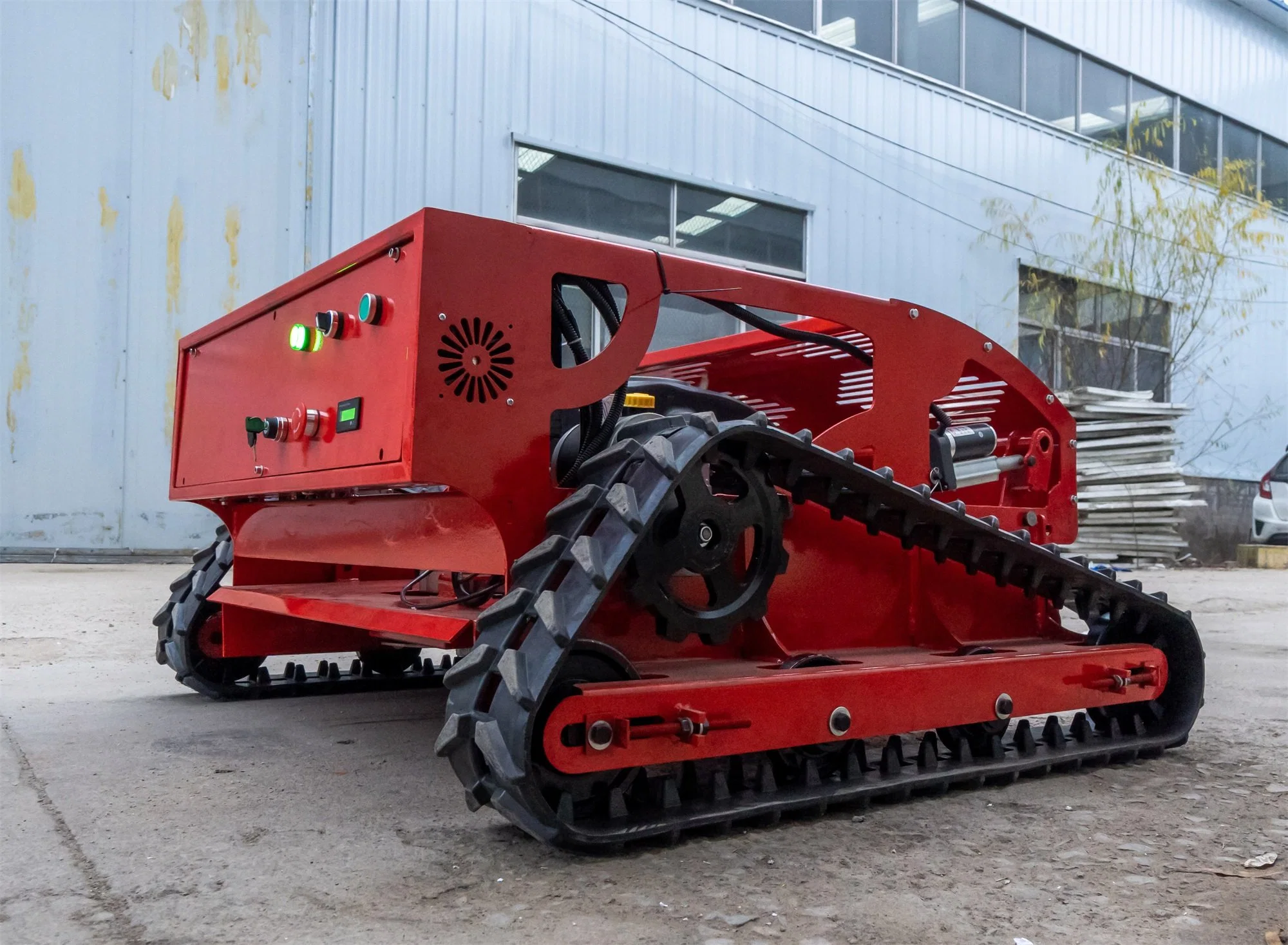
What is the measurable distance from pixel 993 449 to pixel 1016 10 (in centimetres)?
1030

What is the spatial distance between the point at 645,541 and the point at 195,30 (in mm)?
6886

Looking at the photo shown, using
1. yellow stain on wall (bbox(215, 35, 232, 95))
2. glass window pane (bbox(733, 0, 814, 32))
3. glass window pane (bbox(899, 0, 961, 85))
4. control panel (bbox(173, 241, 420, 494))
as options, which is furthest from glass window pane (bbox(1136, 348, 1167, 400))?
control panel (bbox(173, 241, 420, 494))

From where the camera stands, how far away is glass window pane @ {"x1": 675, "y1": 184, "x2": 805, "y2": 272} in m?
9.73

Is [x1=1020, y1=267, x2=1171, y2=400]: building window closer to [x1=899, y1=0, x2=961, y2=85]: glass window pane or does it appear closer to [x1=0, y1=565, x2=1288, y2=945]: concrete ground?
[x1=899, y1=0, x2=961, y2=85]: glass window pane

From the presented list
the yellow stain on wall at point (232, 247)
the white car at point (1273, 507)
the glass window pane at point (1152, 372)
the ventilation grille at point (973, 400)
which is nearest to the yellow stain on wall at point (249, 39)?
the yellow stain on wall at point (232, 247)

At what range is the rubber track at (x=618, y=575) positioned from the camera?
7.62 feet

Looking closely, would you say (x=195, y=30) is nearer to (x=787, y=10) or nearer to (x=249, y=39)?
(x=249, y=39)

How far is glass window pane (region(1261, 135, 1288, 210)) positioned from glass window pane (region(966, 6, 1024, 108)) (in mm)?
6337

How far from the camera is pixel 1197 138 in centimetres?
1534

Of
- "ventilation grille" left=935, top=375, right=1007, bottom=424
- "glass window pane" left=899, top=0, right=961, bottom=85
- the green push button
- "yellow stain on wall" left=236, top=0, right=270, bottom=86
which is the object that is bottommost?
the green push button

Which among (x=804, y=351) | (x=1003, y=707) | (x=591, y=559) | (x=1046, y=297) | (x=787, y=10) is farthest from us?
(x=1046, y=297)

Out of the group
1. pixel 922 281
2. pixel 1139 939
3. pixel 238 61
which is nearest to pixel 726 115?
pixel 922 281

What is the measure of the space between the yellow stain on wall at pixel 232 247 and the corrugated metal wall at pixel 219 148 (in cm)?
1

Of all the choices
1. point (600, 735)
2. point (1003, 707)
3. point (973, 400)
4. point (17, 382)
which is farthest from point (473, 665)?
point (17, 382)
